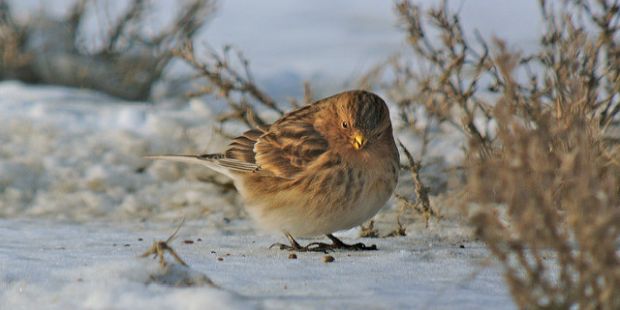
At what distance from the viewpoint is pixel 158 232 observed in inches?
207

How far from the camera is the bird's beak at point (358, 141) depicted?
170 inches

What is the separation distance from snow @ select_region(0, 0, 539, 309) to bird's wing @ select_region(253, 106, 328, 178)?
0.43 metres

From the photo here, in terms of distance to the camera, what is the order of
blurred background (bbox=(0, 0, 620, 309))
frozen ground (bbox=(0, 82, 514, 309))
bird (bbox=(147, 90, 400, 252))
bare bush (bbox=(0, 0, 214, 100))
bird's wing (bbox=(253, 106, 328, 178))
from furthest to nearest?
bare bush (bbox=(0, 0, 214, 100)) → bird's wing (bbox=(253, 106, 328, 178)) → bird (bbox=(147, 90, 400, 252)) → frozen ground (bbox=(0, 82, 514, 309)) → blurred background (bbox=(0, 0, 620, 309))

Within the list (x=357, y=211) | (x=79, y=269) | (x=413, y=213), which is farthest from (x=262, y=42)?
(x=79, y=269)

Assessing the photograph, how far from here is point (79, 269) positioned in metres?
3.47

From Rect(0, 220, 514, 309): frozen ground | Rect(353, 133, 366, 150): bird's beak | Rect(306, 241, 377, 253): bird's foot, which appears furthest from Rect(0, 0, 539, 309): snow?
Rect(353, 133, 366, 150): bird's beak

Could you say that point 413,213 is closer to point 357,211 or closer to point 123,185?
point 357,211

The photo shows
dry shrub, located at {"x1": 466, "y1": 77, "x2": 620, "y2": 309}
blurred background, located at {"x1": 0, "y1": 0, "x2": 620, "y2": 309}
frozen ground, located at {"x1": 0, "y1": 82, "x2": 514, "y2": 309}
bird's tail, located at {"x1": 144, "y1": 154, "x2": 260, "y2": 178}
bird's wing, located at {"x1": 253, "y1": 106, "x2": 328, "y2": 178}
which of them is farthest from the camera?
bird's tail, located at {"x1": 144, "y1": 154, "x2": 260, "y2": 178}

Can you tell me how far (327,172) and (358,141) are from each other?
0.21 m

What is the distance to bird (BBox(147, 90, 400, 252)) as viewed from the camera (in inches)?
169

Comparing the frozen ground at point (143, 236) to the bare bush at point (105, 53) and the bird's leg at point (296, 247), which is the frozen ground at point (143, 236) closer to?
the bird's leg at point (296, 247)

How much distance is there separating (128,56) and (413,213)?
182 inches

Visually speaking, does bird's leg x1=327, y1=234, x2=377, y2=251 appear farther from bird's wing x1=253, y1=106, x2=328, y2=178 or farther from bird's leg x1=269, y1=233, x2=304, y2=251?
bird's wing x1=253, y1=106, x2=328, y2=178

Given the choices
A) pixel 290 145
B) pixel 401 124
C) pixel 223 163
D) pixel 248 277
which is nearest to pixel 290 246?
pixel 290 145
